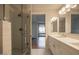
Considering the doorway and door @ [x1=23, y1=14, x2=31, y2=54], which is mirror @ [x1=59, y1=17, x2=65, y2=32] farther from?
door @ [x1=23, y1=14, x2=31, y2=54]

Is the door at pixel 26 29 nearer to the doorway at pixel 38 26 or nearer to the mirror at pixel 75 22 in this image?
→ the doorway at pixel 38 26

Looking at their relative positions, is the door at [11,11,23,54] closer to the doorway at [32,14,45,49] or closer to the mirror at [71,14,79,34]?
the doorway at [32,14,45,49]

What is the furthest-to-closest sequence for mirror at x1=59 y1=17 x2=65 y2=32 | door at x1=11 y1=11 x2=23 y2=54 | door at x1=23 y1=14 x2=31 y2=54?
1. mirror at x1=59 y1=17 x2=65 y2=32
2. door at x1=23 y1=14 x2=31 y2=54
3. door at x1=11 y1=11 x2=23 y2=54

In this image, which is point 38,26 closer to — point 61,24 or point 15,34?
point 15,34

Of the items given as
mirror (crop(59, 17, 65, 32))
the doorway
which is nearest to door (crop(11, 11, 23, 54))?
the doorway

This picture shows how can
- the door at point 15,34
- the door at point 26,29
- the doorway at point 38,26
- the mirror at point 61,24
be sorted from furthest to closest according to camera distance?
1. the mirror at point 61,24
2. the door at point 26,29
3. the doorway at point 38,26
4. the door at point 15,34

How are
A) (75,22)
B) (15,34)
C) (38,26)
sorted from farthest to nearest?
1. (75,22)
2. (38,26)
3. (15,34)

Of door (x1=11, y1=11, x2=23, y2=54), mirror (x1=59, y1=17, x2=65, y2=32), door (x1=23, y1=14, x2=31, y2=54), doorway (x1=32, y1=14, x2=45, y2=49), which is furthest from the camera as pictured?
mirror (x1=59, y1=17, x2=65, y2=32)

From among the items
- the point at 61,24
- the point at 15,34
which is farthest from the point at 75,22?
the point at 15,34

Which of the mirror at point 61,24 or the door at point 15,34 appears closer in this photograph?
the door at point 15,34

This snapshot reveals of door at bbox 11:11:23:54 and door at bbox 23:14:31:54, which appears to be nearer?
door at bbox 11:11:23:54

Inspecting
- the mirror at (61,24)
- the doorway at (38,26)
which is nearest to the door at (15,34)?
the doorway at (38,26)
